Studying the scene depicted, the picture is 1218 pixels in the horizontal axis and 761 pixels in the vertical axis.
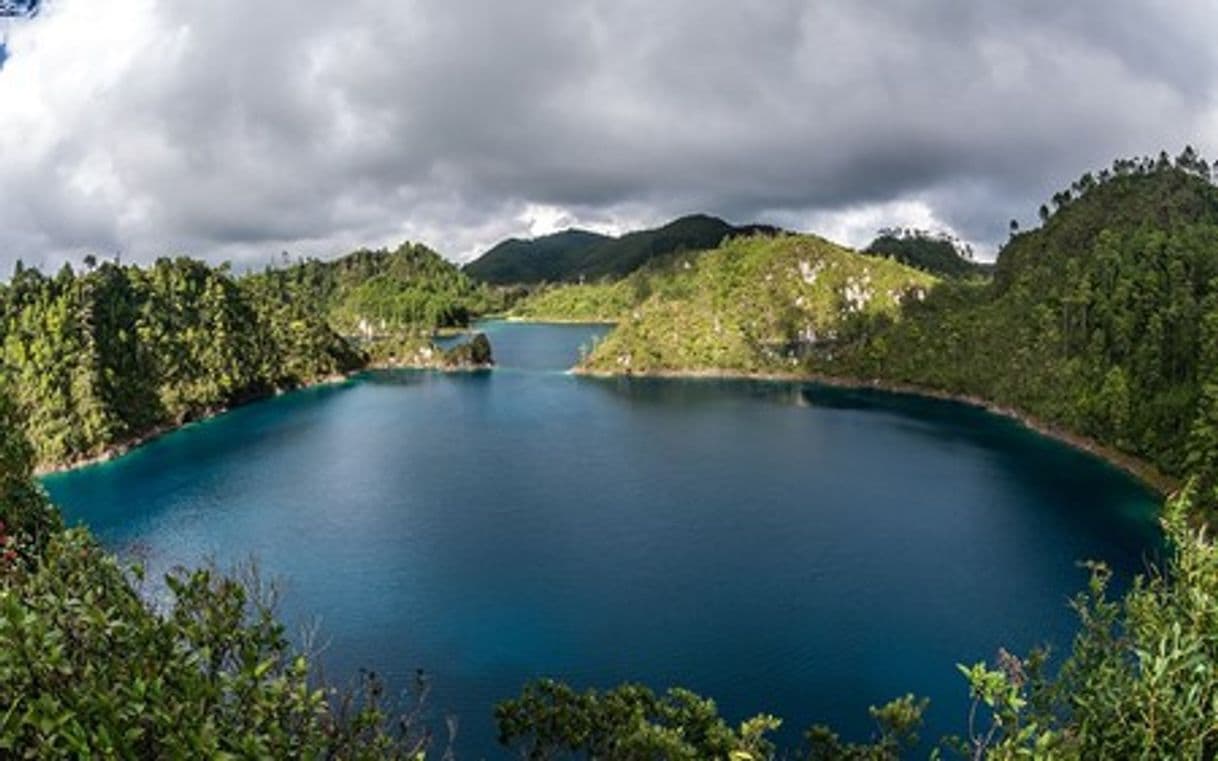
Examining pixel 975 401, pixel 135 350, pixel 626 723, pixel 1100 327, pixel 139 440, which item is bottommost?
pixel 139 440

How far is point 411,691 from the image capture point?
39844mm

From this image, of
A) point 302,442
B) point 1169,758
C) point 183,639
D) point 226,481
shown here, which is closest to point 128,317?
point 302,442

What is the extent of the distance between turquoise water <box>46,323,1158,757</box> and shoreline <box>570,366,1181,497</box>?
84.7 inches

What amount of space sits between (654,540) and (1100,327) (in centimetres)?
8355

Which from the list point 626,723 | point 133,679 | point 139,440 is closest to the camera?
point 133,679

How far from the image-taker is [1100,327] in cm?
11362

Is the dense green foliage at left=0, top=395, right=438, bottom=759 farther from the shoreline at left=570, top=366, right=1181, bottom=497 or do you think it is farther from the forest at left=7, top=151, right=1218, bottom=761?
the shoreline at left=570, top=366, right=1181, bottom=497

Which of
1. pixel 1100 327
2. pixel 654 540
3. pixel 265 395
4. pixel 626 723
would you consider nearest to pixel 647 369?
pixel 265 395

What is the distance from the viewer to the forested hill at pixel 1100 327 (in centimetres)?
8706

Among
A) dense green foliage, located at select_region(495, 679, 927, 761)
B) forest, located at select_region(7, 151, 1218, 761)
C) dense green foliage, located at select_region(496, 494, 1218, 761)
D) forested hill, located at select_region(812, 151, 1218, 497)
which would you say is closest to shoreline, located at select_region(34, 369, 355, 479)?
forest, located at select_region(7, 151, 1218, 761)

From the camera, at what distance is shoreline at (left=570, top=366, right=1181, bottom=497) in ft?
266

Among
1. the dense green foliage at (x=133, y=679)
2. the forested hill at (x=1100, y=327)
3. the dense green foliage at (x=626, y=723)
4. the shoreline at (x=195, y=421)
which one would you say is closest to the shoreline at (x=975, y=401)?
the forested hill at (x=1100, y=327)

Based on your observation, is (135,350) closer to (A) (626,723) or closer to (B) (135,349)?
(B) (135,349)

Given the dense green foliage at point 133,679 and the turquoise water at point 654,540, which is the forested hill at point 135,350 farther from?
the dense green foliage at point 133,679
